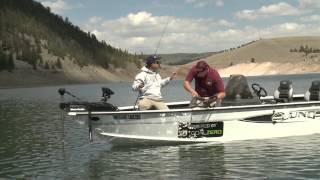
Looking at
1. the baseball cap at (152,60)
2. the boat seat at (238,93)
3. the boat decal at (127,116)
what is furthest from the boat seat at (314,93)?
the boat decal at (127,116)

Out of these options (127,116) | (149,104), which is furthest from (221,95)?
(127,116)

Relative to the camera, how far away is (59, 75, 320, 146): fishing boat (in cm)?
1694

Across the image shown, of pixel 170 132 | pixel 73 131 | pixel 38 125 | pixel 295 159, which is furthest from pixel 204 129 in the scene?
pixel 38 125

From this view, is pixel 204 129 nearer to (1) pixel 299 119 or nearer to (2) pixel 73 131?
(1) pixel 299 119

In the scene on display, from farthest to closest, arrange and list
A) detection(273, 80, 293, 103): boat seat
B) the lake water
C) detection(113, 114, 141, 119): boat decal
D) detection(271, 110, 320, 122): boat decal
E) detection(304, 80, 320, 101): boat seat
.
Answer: detection(273, 80, 293, 103): boat seat → detection(304, 80, 320, 101): boat seat → detection(271, 110, 320, 122): boat decal → detection(113, 114, 141, 119): boat decal → the lake water

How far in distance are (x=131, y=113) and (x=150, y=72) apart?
1.34 metres

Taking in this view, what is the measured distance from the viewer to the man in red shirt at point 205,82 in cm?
1722

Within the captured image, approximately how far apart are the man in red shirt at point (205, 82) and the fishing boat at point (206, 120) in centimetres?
31

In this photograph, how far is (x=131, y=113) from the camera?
16781 millimetres

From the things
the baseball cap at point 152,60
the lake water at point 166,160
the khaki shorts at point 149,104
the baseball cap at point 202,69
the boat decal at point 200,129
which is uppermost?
the baseball cap at point 152,60

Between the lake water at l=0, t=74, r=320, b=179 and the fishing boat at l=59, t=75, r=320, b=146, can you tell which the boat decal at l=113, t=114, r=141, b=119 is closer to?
the fishing boat at l=59, t=75, r=320, b=146

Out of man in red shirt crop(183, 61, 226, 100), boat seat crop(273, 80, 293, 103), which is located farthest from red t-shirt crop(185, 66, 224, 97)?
boat seat crop(273, 80, 293, 103)

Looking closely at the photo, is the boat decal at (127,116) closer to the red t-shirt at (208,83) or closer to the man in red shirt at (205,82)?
the man in red shirt at (205,82)

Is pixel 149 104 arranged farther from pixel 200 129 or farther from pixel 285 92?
pixel 285 92
